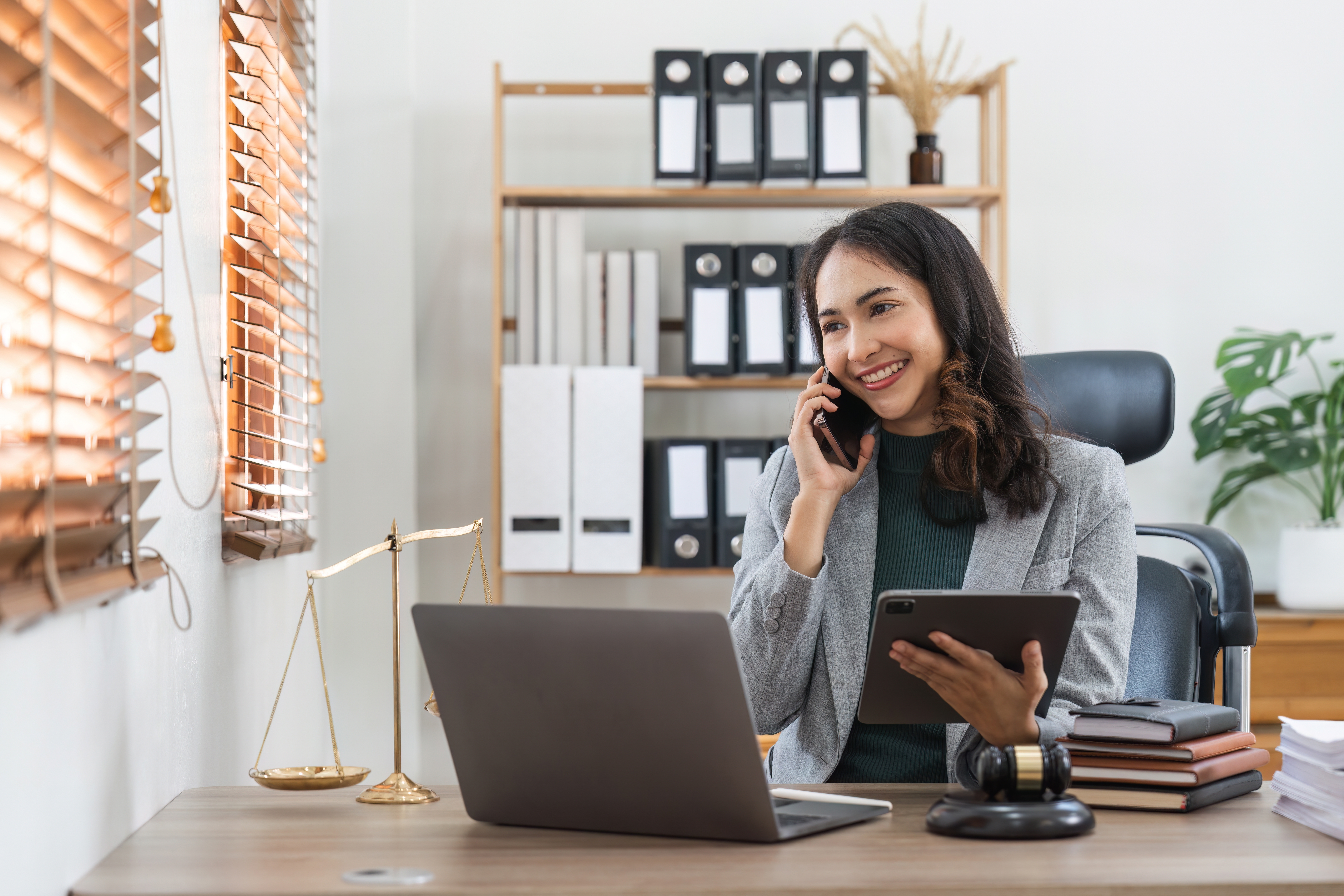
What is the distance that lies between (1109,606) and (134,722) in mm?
1046

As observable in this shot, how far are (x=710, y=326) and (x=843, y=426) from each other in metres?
1.03

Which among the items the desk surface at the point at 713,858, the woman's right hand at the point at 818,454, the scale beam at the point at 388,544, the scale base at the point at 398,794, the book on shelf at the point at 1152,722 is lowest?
the scale base at the point at 398,794

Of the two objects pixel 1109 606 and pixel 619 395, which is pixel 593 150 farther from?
pixel 1109 606

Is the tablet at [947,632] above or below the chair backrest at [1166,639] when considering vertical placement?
above

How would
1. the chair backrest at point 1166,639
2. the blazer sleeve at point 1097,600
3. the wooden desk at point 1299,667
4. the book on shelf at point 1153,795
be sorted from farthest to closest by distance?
the wooden desk at point 1299,667, the chair backrest at point 1166,639, the blazer sleeve at point 1097,600, the book on shelf at point 1153,795

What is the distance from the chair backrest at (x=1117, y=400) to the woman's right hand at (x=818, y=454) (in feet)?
1.38

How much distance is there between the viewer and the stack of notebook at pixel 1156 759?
3.39ft

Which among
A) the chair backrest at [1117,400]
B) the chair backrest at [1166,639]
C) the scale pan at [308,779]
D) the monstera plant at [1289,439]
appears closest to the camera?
the scale pan at [308,779]

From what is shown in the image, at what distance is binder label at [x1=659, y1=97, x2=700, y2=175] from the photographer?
8.04 feet

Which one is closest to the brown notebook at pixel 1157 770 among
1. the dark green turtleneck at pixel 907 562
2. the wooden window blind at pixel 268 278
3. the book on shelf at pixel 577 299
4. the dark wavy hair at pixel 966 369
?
the dark green turtleneck at pixel 907 562

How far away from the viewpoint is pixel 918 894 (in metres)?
0.81

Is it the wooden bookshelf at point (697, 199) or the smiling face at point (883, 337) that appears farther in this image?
the wooden bookshelf at point (697, 199)

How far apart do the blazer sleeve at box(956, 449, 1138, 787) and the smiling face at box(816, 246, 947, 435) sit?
23 centimetres

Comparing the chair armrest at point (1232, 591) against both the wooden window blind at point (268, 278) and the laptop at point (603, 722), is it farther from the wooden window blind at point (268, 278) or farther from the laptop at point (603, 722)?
the wooden window blind at point (268, 278)
